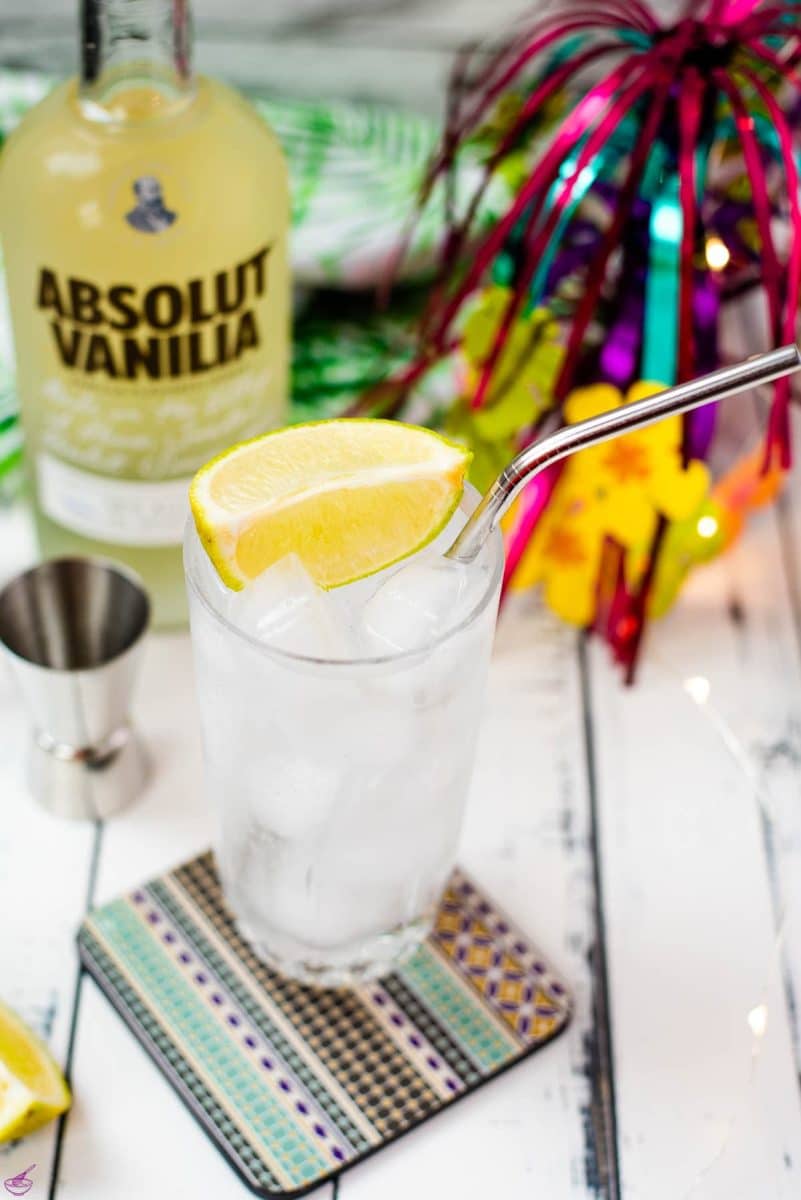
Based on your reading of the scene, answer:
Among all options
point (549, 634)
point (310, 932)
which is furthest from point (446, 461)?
point (549, 634)

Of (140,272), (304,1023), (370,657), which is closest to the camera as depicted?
(370,657)

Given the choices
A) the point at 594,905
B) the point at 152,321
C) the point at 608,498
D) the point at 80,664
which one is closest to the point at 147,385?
the point at 152,321

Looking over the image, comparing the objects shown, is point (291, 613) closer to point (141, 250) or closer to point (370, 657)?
point (370, 657)

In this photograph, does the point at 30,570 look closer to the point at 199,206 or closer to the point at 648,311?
the point at 199,206

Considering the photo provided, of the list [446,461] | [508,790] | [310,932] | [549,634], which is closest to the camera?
[446,461]

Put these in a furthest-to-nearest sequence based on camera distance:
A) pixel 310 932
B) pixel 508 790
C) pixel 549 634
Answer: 1. pixel 549 634
2. pixel 508 790
3. pixel 310 932

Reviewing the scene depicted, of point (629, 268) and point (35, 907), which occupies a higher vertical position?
point (629, 268)

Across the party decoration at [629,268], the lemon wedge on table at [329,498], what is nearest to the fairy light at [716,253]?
the party decoration at [629,268]

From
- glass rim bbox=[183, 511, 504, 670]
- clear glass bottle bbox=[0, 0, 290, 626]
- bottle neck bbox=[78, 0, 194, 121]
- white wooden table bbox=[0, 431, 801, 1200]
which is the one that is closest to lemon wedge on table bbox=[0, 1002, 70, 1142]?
white wooden table bbox=[0, 431, 801, 1200]
